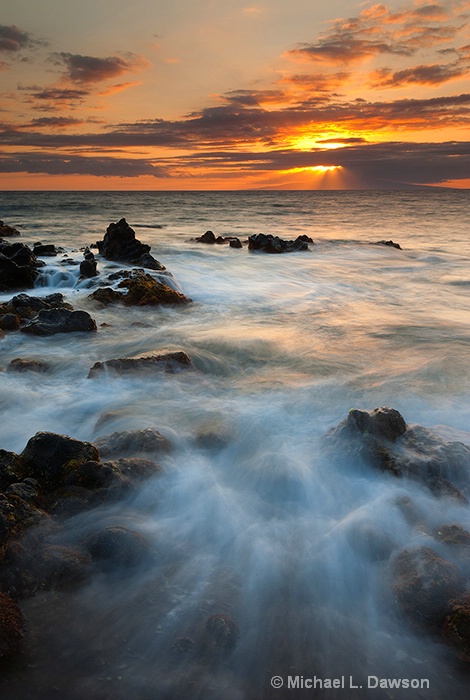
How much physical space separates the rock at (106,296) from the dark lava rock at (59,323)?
7.73 feet

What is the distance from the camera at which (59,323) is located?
9.41 meters

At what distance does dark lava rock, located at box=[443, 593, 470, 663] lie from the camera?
301 cm

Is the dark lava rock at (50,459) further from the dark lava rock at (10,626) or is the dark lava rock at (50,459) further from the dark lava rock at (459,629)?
the dark lava rock at (459,629)

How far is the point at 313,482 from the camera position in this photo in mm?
4789

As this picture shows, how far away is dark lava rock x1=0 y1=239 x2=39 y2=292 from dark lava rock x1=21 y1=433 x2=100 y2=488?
33.5ft

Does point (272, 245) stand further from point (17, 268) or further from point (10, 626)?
point (10, 626)

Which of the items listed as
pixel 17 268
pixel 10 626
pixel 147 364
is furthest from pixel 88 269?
pixel 10 626

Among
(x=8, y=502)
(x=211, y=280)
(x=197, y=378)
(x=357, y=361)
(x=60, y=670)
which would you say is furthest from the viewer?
(x=211, y=280)

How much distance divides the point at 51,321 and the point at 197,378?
368 centimetres

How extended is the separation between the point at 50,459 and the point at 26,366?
146 inches

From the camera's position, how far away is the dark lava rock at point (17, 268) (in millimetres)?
13594

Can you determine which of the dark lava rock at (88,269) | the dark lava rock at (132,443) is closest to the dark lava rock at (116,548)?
the dark lava rock at (132,443)

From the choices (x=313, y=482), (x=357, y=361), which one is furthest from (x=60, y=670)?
(x=357, y=361)

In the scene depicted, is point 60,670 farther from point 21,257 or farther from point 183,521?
point 21,257
